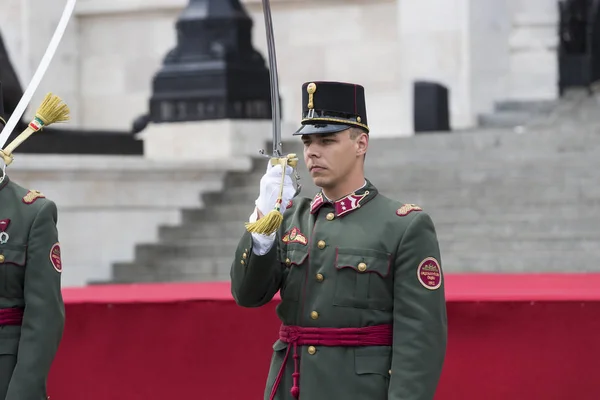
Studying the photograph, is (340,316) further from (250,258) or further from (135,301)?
(135,301)

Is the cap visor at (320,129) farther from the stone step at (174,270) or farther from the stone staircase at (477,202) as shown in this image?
the stone step at (174,270)

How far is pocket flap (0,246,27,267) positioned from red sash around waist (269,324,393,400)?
0.99m

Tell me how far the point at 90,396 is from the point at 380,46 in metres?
12.5

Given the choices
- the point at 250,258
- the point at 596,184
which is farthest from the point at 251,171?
the point at 250,258

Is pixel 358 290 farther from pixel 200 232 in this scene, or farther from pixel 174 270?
pixel 200 232

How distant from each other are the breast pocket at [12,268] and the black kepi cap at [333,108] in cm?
111

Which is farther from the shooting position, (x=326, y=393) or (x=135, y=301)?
(x=135, y=301)

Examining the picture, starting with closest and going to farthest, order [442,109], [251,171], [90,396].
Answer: [90,396] < [251,171] < [442,109]

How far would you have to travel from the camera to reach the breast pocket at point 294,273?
18.2 ft

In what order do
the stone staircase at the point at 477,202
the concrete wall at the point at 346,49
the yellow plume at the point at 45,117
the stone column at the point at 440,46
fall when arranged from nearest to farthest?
the yellow plume at the point at 45,117 → the stone staircase at the point at 477,202 → the stone column at the point at 440,46 → the concrete wall at the point at 346,49

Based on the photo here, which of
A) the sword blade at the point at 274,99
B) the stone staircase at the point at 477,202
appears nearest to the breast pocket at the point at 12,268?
the sword blade at the point at 274,99

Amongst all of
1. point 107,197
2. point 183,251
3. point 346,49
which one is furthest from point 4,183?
point 346,49

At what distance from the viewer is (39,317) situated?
5.66 metres

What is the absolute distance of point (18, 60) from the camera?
21.4 metres
